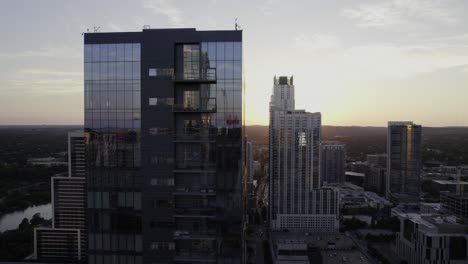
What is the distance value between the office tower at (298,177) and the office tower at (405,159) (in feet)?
38.4

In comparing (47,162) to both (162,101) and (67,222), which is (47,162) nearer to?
(67,222)

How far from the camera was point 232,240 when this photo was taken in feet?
18.1

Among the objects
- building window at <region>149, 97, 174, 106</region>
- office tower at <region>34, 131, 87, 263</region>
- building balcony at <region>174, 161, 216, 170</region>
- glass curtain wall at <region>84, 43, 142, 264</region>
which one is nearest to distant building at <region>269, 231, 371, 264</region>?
office tower at <region>34, 131, 87, 263</region>

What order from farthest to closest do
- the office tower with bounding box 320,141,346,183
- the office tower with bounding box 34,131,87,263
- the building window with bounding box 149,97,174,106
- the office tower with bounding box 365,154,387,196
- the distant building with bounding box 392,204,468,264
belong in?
the office tower with bounding box 320,141,346,183 < the office tower with bounding box 365,154,387,196 < the office tower with bounding box 34,131,87,263 < the distant building with bounding box 392,204,468,264 < the building window with bounding box 149,97,174,106

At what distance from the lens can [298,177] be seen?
2933 centimetres

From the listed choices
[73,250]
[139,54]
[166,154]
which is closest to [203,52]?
[139,54]

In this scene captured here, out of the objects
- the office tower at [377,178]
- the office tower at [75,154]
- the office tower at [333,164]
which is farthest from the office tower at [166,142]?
the office tower at [333,164]

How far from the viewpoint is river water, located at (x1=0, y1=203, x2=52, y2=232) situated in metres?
28.3

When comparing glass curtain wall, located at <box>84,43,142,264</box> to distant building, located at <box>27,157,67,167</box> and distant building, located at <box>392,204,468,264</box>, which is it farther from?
distant building, located at <box>27,157,67,167</box>

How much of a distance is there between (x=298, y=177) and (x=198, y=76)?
24794 mm

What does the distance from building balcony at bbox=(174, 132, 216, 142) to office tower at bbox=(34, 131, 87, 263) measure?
721 inches

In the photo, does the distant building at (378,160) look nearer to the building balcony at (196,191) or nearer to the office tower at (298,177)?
the office tower at (298,177)

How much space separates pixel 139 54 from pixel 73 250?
19740 millimetres

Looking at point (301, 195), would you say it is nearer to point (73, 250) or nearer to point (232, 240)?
point (73, 250)
